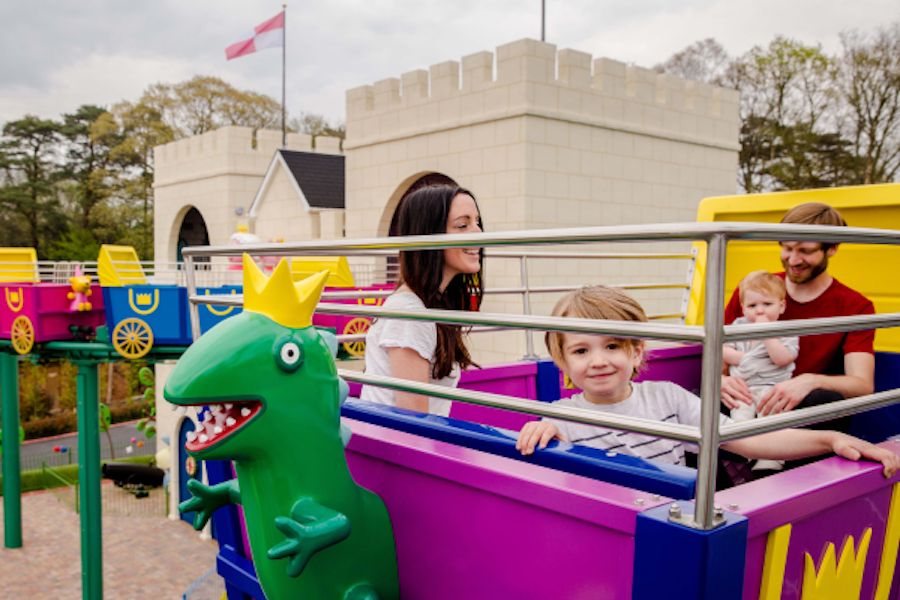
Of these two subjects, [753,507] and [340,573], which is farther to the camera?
[340,573]

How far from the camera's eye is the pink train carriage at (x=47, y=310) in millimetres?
8766

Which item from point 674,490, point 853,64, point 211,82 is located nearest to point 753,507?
point 674,490

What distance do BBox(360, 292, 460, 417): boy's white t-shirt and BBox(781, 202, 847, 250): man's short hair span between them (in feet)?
4.89

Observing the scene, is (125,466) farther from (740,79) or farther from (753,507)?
(740,79)

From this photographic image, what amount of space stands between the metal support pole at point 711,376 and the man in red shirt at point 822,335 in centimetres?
131

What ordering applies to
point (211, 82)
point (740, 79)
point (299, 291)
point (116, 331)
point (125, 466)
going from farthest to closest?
point (211, 82), point (740, 79), point (125, 466), point (116, 331), point (299, 291)

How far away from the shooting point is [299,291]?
146 centimetres

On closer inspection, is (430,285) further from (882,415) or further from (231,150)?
(231,150)

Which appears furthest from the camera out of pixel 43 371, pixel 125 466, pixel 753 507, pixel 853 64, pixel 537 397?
pixel 43 371

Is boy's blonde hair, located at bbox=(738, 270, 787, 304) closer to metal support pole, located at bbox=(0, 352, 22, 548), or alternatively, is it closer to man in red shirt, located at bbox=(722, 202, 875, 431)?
man in red shirt, located at bbox=(722, 202, 875, 431)

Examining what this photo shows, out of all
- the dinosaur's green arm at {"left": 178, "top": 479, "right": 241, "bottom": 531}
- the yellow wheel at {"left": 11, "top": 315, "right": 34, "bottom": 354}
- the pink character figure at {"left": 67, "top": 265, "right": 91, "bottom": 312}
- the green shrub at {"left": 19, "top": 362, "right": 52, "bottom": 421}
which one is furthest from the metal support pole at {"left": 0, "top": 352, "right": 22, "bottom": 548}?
the green shrub at {"left": 19, "top": 362, "right": 52, "bottom": 421}

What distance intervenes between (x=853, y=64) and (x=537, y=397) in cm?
2235

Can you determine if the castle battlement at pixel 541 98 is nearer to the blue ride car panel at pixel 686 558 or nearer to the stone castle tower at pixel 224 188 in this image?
the stone castle tower at pixel 224 188

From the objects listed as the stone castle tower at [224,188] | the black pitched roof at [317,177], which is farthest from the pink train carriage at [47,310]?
the black pitched roof at [317,177]
